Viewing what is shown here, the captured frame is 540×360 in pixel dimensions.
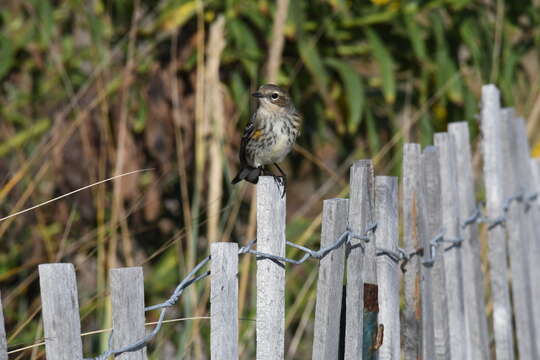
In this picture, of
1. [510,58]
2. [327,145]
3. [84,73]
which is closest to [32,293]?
[84,73]

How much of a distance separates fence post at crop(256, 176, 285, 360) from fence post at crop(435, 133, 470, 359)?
2.66ft

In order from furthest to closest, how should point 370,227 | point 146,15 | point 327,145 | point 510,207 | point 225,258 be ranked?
point 327,145 < point 146,15 < point 510,207 < point 370,227 < point 225,258

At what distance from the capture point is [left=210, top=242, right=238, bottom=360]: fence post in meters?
1.32

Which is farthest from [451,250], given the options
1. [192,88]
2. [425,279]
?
[192,88]

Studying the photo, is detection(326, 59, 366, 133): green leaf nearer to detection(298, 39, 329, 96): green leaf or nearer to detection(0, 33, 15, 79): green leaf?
detection(298, 39, 329, 96): green leaf

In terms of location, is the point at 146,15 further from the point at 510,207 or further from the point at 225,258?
the point at 225,258

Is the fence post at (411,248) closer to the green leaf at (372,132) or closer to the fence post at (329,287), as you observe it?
the fence post at (329,287)

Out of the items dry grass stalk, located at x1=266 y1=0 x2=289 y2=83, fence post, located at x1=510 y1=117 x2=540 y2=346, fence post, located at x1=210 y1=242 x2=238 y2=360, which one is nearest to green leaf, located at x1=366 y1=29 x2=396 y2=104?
fence post, located at x1=510 y1=117 x2=540 y2=346

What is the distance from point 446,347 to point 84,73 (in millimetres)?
2188

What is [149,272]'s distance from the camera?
3623 mm

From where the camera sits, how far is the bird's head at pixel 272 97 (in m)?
2.62

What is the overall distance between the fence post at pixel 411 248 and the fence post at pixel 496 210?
2.37ft

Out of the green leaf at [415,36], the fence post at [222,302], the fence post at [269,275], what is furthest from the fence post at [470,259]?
the green leaf at [415,36]

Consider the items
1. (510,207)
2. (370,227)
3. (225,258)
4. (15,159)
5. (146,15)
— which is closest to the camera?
(225,258)
